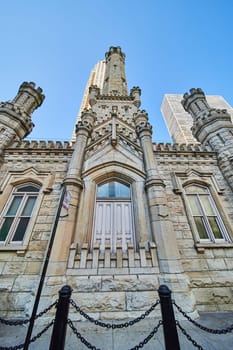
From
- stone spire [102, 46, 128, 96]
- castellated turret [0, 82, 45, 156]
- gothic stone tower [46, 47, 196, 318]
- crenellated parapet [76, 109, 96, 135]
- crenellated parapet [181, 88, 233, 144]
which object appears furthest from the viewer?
stone spire [102, 46, 128, 96]

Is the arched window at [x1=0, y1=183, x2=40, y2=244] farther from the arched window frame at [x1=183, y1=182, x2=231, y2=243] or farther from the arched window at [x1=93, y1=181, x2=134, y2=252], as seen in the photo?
the arched window frame at [x1=183, y1=182, x2=231, y2=243]

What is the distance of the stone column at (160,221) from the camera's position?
14.8 feet

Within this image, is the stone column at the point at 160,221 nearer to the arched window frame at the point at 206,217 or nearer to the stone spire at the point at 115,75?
the arched window frame at the point at 206,217

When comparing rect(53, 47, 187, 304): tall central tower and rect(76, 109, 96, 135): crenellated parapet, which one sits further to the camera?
rect(76, 109, 96, 135): crenellated parapet

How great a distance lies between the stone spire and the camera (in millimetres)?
15611

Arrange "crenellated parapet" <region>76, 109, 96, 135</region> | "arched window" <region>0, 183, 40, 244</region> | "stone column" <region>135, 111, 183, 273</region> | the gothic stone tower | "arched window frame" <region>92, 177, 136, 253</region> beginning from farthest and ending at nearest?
1. "crenellated parapet" <region>76, 109, 96, 135</region>
2. "arched window" <region>0, 183, 40, 244</region>
3. "arched window frame" <region>92, 177, 136, 253</region>
4. "stone column" <region>135, 111, 183, 273</region>
5. the gothic stone tower

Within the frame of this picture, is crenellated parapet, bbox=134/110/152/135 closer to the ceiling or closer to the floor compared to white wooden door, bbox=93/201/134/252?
closer to the ceiling

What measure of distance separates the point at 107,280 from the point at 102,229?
68.6 inches

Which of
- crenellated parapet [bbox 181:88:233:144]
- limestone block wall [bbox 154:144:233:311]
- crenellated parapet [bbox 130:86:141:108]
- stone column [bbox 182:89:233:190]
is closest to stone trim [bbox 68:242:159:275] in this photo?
limestone block wall [bbox 154:144:233:311]

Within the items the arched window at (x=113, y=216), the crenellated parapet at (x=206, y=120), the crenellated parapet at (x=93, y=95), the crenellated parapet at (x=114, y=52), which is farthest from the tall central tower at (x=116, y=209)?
the crenellated parapet at (x=114, y=52)

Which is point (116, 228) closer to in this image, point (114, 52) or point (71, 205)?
point (71, 205)

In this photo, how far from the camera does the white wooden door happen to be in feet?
18.0

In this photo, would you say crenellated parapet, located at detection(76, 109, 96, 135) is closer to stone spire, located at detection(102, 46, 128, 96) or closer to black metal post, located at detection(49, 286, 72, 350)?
stone spire, located at detection(102, 46, 128, 96)

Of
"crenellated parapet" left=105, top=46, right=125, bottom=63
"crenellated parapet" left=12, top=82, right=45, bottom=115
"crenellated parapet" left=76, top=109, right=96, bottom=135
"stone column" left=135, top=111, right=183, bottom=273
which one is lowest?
"stone column" left=135, top=111, right=183, bottom=273
